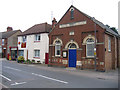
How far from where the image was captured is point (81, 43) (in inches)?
616

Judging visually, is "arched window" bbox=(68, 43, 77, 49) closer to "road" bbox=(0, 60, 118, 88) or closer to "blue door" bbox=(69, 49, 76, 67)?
"blue door" bbox=(69, 49, 76, 67)

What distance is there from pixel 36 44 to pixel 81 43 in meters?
11.1

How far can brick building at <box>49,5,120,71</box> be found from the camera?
14.1 meters

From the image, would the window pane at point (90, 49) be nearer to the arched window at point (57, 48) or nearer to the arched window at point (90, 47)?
the arched window at point (90, 47)

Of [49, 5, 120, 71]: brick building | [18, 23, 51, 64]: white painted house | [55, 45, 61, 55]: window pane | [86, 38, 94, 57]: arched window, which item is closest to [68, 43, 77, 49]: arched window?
[49, 5, 120, 71]: brick building

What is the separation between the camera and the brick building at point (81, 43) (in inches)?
555

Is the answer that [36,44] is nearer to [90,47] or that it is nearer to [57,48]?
[57,48]

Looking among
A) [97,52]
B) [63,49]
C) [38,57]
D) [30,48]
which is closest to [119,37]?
[97,52]

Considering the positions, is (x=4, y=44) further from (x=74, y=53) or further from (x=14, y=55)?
(x=74, y=53)

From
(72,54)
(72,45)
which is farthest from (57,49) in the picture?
(72,54)

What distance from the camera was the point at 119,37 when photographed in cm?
1966

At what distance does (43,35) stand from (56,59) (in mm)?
6770

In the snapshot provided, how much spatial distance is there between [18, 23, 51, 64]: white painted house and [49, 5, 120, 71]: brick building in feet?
12.3

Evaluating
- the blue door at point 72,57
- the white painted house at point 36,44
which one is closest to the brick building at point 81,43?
the blue door at point 72,57
